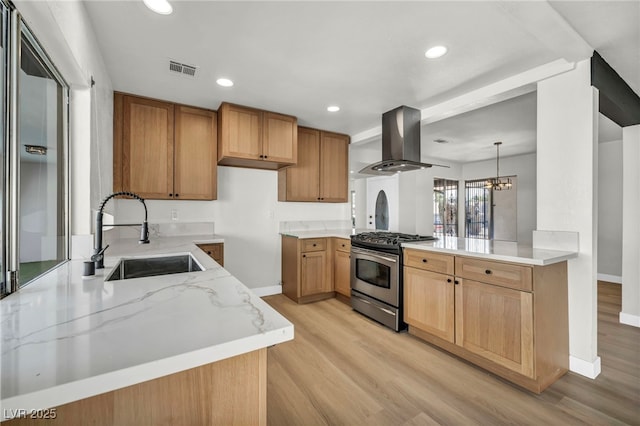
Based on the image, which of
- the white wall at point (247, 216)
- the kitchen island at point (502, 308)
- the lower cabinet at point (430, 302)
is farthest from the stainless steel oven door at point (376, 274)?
the white wall at point (247, 216)

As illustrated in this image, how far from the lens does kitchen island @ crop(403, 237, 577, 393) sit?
1862mm

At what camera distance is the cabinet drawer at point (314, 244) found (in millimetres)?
3637

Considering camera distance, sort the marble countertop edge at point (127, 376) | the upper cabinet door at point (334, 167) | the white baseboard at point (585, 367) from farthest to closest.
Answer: the upper cabinet door at point (334, 167) < the white baseboard at point (585, 367) < the marble countertop edge at point (127, 376)

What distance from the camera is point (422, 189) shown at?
20.4 feet

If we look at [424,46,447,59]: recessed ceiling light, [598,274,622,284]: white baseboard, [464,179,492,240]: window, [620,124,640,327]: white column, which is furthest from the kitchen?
[464,179,492,240]: window

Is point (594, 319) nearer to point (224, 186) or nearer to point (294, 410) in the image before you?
point (294, 410)

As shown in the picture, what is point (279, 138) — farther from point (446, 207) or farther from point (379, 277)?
point (446, 207)

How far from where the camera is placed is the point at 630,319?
9.73 feet

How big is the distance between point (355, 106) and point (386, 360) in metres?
2.54

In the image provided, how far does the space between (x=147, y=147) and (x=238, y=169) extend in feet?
3.48

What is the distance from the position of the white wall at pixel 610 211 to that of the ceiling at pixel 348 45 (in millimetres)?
3000

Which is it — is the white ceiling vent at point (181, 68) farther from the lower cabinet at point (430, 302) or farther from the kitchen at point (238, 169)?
the lower cabinet at point (430, 302)

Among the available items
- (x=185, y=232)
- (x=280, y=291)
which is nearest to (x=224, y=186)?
(x=185, y=232)

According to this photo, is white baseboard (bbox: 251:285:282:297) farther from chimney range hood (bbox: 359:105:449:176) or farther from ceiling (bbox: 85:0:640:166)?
ceiling (bbox: 85:0:640:166)
